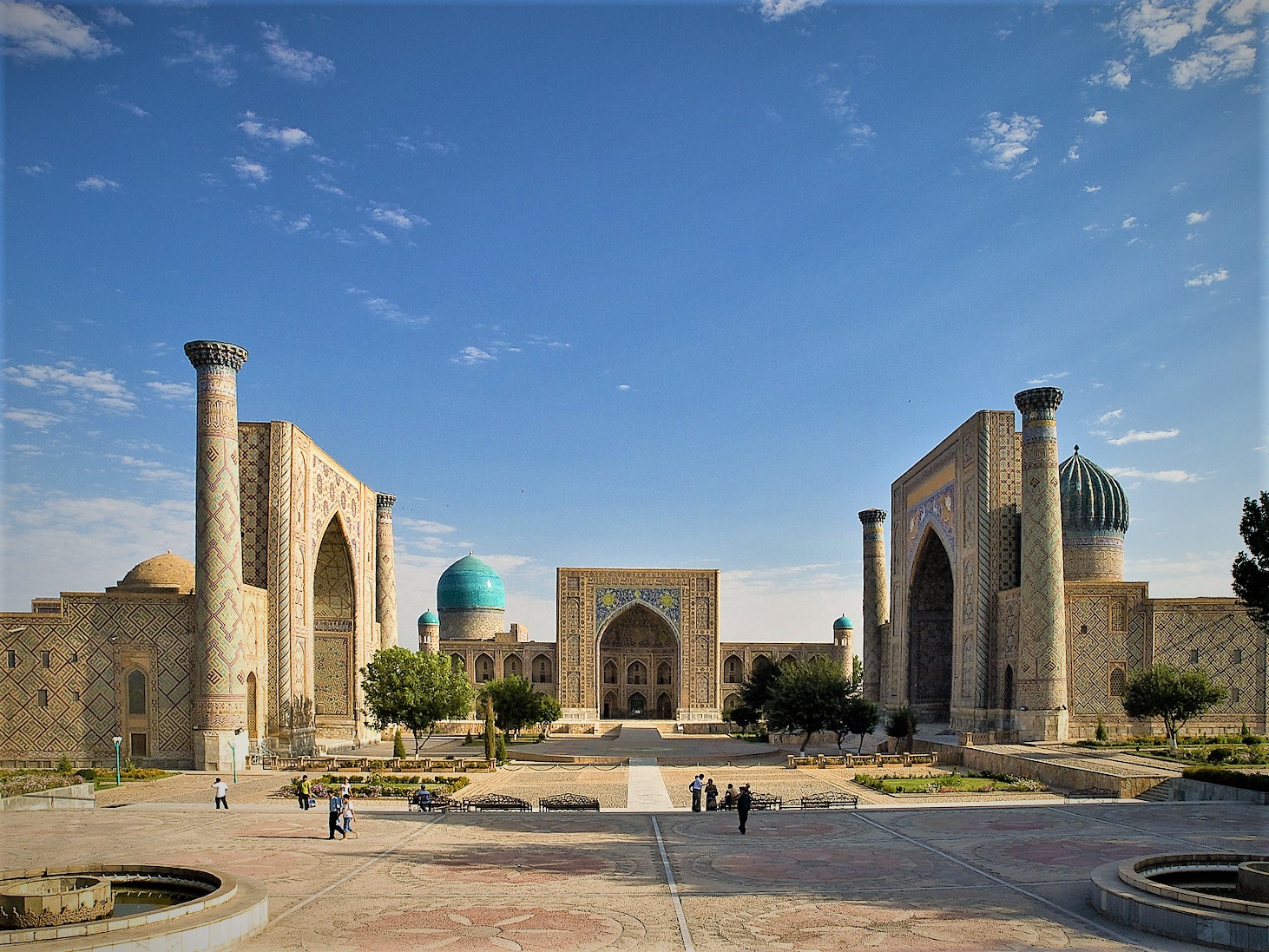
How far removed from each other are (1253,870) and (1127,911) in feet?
3.82

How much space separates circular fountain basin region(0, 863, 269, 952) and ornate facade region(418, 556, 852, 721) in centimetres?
3234

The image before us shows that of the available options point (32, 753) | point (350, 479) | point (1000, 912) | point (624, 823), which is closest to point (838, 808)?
point (624, 823)

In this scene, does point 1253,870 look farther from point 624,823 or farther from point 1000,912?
point 624,823

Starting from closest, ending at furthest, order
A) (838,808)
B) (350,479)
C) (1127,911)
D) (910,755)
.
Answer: (1127,911) < (838,808) < (910,755) < (350,479)

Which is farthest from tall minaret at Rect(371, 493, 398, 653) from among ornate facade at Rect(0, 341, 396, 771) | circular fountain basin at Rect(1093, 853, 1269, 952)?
circular fountain basin at Rect(1093, 853, 1269, 952)

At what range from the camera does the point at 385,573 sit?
3497 cm

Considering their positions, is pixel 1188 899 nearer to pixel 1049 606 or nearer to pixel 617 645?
pixel 1049 606

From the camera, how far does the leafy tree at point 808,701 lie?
86.7 ft

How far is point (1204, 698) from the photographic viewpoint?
22.8m

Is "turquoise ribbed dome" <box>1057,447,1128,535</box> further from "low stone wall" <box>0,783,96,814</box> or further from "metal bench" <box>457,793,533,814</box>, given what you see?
"low stone wall" <box>0,783,96,814</box>

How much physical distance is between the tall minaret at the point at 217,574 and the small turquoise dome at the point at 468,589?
31195mm

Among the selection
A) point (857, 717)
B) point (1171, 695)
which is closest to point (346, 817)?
point (857, 717)

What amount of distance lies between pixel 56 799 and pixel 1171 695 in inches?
847

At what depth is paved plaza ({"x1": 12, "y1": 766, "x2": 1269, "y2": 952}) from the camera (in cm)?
834
